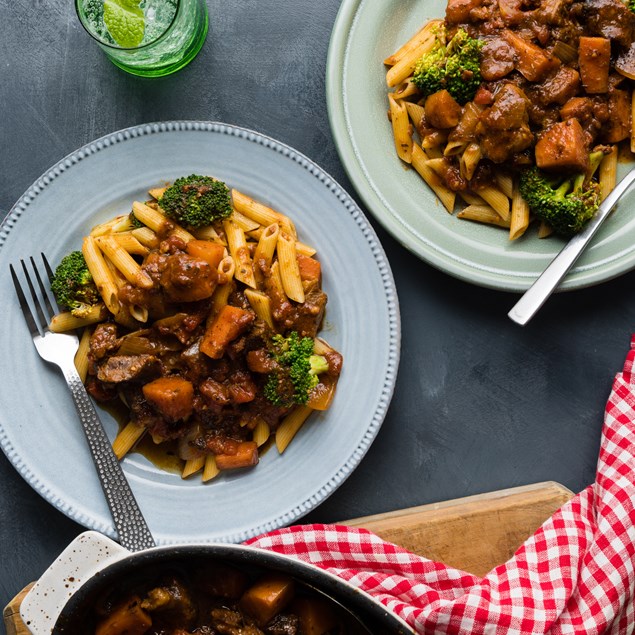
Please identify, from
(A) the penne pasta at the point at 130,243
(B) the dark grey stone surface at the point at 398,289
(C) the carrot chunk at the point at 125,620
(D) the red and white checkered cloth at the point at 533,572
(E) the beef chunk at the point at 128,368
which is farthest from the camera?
(B) the dark grey stone surface at the point at 398,289

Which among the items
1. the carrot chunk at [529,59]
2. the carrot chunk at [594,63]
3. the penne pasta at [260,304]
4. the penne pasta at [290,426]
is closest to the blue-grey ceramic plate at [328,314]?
the penne pasta at [290,426]

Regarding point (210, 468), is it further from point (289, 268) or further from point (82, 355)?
point (289, 268)

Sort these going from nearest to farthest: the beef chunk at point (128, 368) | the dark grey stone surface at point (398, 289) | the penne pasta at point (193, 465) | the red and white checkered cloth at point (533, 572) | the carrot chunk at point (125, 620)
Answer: the carrot chunk at point (125, 620), the red and white checkered cloth at point (533, 572), the beef chunk at point (128, 368), the penne pasta at point (193, 465), the dark grey stone surface at point (398, 289)

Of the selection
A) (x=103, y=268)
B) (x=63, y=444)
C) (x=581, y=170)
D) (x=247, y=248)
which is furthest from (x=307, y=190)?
(x=63, y=444)

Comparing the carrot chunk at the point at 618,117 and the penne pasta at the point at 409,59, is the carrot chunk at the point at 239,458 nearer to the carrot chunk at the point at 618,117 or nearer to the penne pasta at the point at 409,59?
the penne pasta at the point at 409,59

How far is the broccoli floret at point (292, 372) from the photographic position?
2820mm

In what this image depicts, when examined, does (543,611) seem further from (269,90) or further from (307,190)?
(269,90)

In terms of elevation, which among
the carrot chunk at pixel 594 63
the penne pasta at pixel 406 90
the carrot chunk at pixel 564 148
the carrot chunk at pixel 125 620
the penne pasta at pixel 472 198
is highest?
the carrot chunk at pixel 594 63

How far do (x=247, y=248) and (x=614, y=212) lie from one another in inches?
55.3

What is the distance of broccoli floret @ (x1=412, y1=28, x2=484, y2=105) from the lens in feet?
A: 9.21

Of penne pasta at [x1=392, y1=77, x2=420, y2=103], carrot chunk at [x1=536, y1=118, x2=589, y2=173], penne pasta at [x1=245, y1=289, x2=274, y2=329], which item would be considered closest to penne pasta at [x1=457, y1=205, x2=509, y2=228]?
carrot chunk at [x1=536, y1=118, x2=589, y2=173]

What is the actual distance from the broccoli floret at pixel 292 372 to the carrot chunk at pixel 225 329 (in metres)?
0.16

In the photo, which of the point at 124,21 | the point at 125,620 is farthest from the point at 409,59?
the point at 125,620

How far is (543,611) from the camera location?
8.80 ft
